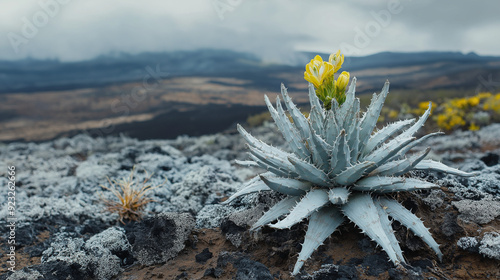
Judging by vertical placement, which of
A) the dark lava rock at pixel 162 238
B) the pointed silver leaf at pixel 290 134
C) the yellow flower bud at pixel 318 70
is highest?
the yellow flower bud at pixel 318 70

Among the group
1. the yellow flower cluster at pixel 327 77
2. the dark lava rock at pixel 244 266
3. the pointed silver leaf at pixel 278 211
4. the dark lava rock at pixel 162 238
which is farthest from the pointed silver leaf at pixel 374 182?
the dark lava rock at pixel 162 238

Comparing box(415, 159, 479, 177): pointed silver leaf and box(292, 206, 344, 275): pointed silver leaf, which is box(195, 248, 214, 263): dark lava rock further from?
box(415, 159, 479, 177): pointed silver leaf

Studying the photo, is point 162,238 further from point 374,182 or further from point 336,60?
point 336,60

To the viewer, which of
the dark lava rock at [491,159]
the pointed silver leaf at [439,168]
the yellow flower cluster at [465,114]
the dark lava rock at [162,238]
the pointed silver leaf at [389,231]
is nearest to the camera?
the pointed silver leaf at [389,231]

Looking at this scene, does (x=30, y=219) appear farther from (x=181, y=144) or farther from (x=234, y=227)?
(x=181, y=144)

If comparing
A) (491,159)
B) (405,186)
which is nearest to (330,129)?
(405,186)

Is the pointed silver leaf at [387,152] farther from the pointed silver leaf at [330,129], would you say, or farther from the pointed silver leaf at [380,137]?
the pointed silver leaf at [330,129]
